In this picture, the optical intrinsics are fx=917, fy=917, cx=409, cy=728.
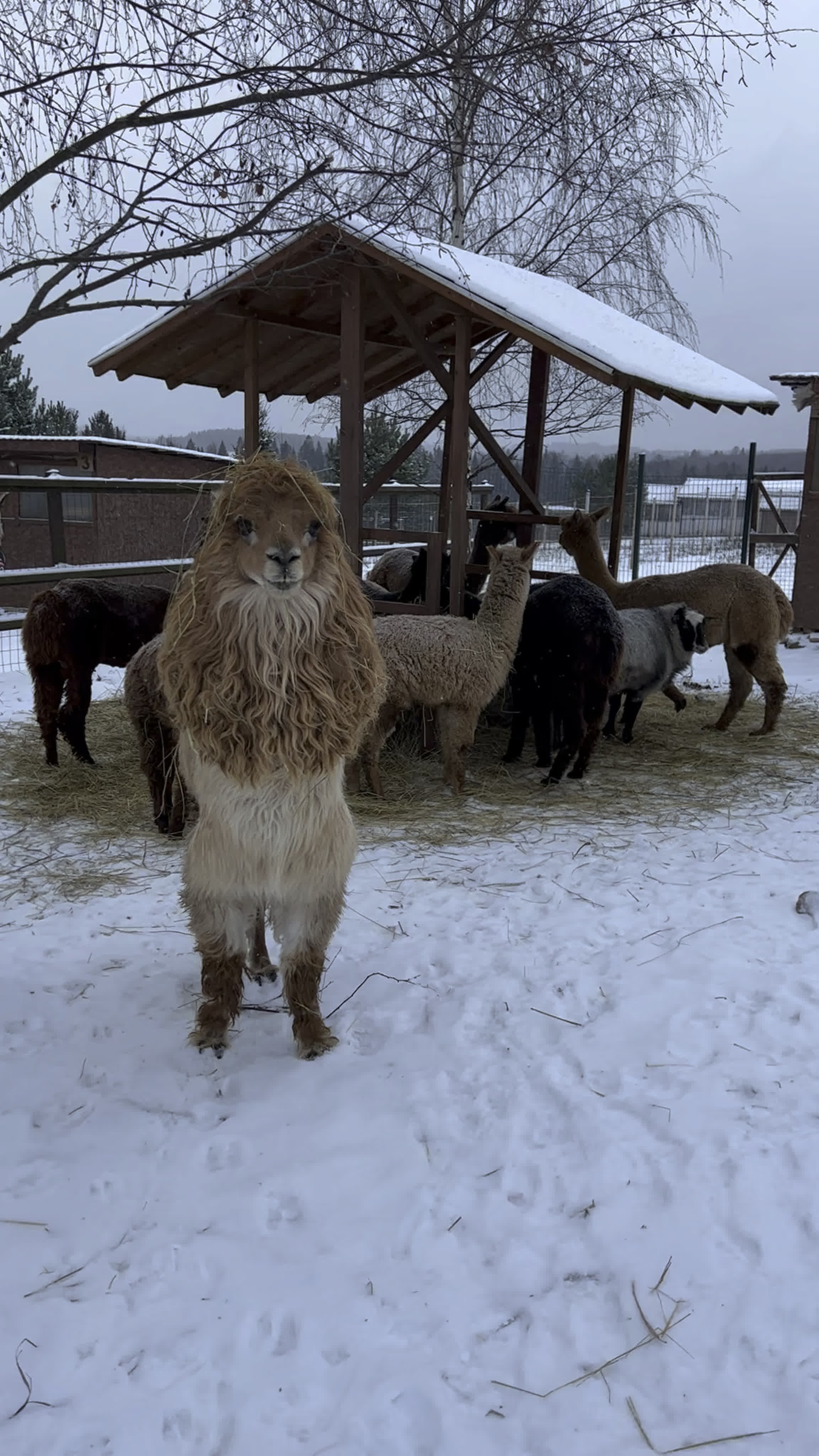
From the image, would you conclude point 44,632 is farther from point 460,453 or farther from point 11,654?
point 11,654

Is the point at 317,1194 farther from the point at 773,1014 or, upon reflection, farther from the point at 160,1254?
the point at 773,1014

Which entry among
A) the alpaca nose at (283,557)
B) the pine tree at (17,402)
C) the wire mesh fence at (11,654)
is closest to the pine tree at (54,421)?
the pine tree at (17,402)

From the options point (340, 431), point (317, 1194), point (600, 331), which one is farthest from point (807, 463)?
point (317, 1194)

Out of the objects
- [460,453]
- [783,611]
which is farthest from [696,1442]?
[783,611]

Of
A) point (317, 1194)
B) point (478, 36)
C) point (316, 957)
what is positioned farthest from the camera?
point (316, 957)

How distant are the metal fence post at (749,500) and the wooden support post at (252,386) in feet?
24.5

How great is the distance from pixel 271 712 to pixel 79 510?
14.8 m

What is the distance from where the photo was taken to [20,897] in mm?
4332

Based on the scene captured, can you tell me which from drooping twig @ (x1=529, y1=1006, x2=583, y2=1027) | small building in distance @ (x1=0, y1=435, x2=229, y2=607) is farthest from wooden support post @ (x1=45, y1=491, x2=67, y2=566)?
small building in distance @ (x1=0, y1=435, x2=229, y2=607)

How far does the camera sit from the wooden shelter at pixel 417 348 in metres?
5.83

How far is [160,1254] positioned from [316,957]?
1.03 m

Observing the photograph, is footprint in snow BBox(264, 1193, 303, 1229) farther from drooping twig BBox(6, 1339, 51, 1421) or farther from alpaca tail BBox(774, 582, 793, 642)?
alpaca tail BBox(774, 582, 793, 642)

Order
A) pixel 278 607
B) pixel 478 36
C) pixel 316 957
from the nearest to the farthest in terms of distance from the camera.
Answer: pixel 278 607, pixel 478 36, pixel 316 957

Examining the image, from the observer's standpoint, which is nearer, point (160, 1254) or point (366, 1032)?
point (160, 1254)
